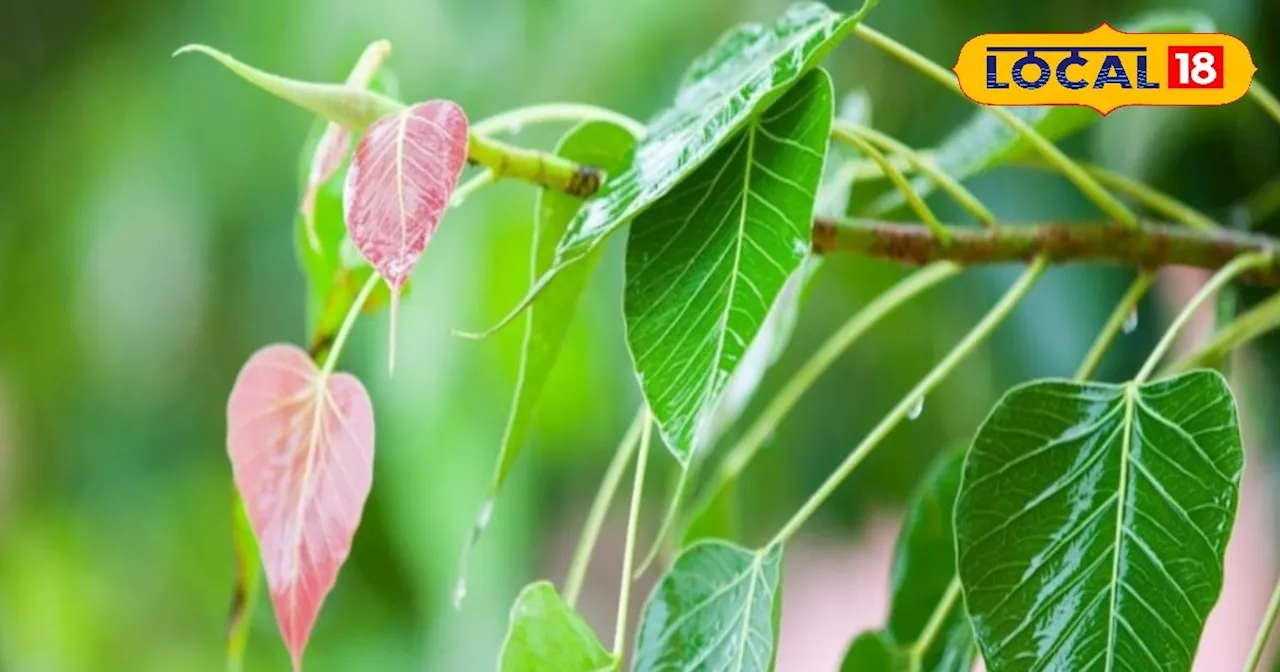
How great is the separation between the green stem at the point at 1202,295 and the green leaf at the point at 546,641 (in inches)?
5.9

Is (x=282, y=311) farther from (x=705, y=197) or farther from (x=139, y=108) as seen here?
(x=705, y=197)

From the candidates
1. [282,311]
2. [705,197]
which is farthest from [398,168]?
[282,311]

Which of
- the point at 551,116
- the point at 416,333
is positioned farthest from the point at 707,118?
the point at 416,333

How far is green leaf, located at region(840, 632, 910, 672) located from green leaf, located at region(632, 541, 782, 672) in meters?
0.09

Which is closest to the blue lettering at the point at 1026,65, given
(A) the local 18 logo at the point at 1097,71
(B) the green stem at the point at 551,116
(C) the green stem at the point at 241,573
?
(A) the local 18 logo at the point at 1097,71

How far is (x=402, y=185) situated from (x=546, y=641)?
11 cm

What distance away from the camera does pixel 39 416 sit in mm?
1188

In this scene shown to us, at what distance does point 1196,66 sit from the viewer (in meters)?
0.32

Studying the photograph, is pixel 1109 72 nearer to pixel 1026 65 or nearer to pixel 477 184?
pixel 1026 65

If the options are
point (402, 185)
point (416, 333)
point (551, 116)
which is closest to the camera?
point (402, 185)

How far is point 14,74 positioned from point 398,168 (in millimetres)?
1087

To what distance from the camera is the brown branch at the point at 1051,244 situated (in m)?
0.35

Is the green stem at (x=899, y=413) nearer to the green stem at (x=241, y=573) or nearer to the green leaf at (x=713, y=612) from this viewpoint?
the green leaf at (x=713, y=612)

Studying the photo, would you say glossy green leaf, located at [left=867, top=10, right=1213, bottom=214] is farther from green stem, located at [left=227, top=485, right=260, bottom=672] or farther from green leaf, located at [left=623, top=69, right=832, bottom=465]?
green stem, located at [left=227, top=485, right=260, bottom=672]
